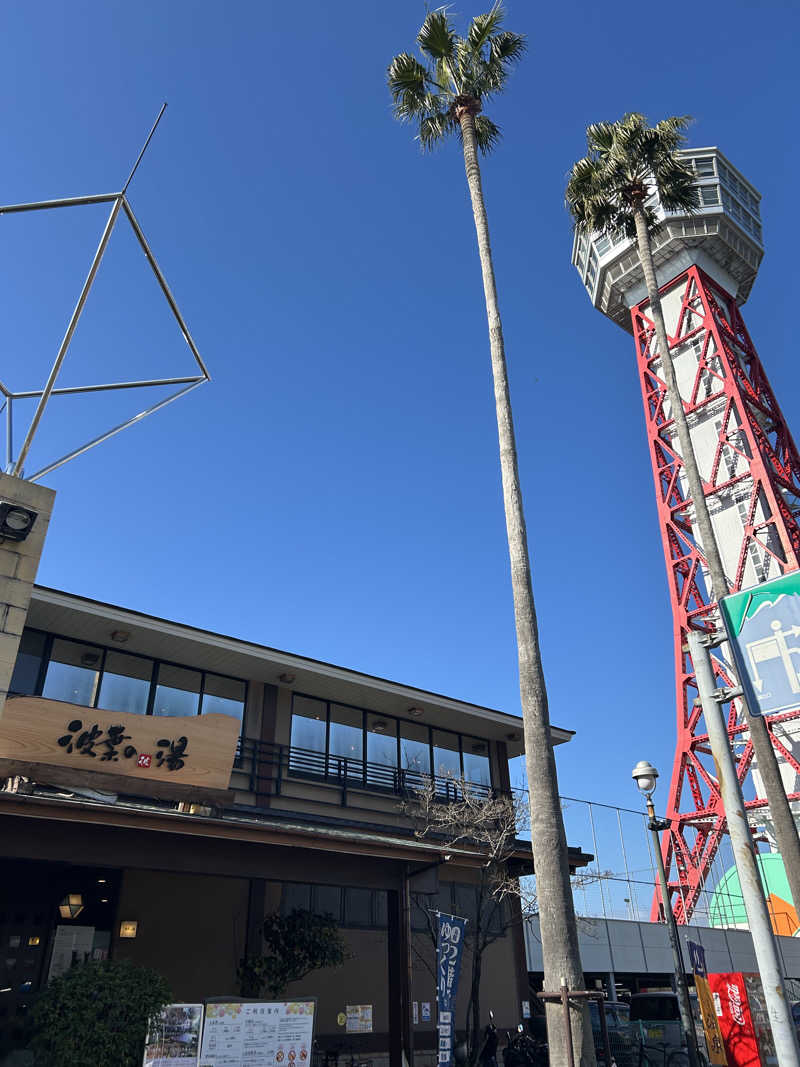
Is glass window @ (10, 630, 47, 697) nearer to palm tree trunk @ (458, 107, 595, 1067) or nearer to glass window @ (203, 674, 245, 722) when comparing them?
glass window @ (203, 674, 245, 722)

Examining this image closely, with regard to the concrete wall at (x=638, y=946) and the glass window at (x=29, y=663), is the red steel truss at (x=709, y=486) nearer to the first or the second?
the concrete wall at (x=638, y=946)

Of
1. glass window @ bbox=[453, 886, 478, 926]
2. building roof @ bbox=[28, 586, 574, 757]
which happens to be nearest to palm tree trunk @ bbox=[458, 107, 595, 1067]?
building roof @ bbox=[28, 586, 574, 757]

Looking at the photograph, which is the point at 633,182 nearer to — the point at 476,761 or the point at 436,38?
the point at 436,38

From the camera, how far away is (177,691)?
61.3ft

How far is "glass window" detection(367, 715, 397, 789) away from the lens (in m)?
21.0

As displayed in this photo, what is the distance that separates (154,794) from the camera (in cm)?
1373

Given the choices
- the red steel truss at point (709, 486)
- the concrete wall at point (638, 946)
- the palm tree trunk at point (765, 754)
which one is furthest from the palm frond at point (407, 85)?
the red steel truss at point (709, 486)

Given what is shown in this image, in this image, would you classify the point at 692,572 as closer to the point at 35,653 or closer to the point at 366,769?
the point at 366,769

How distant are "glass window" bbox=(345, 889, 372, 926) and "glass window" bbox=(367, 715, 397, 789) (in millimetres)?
2781

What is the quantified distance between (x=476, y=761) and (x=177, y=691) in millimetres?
9994

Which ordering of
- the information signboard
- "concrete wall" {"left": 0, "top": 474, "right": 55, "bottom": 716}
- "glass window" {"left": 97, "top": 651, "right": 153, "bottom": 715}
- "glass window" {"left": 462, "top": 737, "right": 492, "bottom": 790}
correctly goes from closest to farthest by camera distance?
"concrete wall" {"left": 0, "top": 474, "right": 55, "bottom": 716}
the information signboard
"glass window" {"left": 97, "top": 651, "right": 153, "bottom": 715}
"glass window" {"left": 462, "top": 737, "right": 492, "bottom": 790}

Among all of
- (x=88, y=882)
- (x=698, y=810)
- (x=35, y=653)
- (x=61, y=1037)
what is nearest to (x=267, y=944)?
(x=88, y=882)

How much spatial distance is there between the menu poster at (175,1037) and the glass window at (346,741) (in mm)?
9372

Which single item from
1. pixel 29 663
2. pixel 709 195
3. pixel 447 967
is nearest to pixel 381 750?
pixel 447 967
